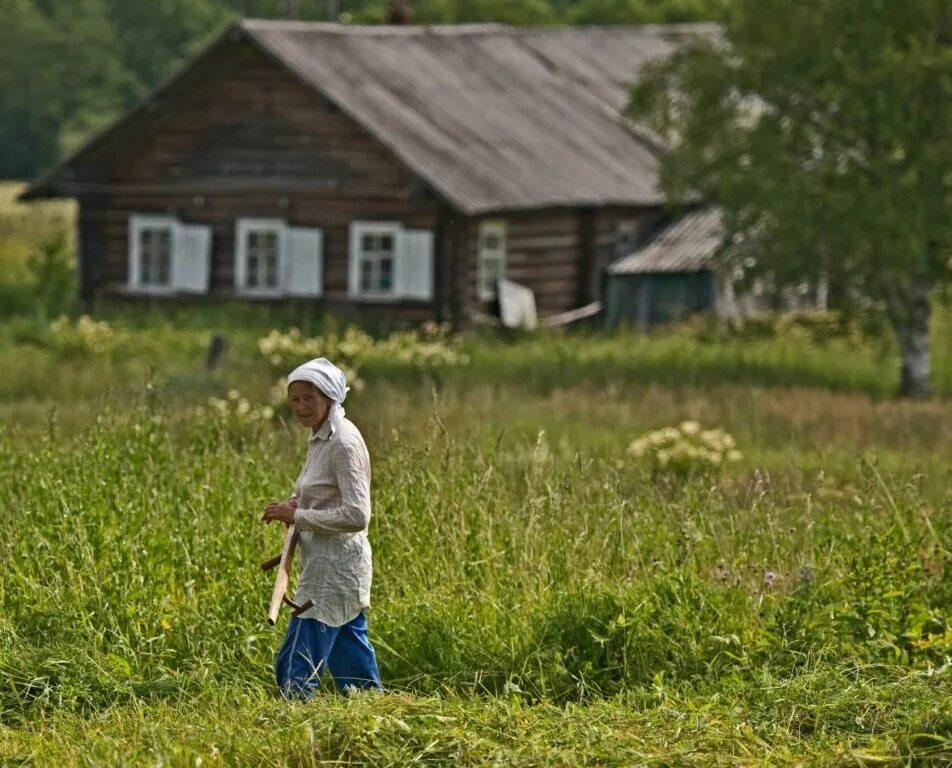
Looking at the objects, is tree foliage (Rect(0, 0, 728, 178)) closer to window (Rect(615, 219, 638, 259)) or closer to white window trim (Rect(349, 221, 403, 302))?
window (Rect(615, 219, 638, 259))

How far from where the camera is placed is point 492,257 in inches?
1160

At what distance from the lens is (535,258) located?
3011cm

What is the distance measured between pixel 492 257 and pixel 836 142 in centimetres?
772

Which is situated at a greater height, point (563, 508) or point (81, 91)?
point (81, 91)

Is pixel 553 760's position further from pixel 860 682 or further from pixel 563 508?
pixel 563 508

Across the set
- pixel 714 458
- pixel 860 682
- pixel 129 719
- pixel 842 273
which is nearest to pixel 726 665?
pixel 860 682

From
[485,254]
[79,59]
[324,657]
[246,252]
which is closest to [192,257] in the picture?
[246,252]

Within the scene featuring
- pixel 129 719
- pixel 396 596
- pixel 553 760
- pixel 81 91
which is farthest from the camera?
pixel 81 91

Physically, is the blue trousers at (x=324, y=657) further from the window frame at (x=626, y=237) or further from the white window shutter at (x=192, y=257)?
the window frame at (x=626, y=237)

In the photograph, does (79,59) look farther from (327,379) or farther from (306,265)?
→ (327,379)

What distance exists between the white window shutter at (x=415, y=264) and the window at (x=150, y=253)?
150 inches

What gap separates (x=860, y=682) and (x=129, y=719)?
2.68 metres

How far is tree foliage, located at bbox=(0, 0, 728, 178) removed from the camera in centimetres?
6606

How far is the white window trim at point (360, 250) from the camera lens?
28.4 meters
